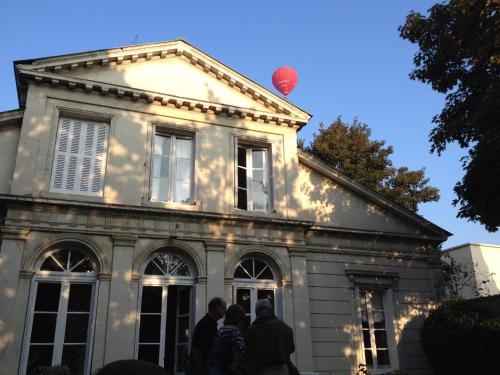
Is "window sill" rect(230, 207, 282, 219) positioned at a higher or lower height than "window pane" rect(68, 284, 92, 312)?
higher

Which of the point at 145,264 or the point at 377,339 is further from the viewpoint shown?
the point at 377,339

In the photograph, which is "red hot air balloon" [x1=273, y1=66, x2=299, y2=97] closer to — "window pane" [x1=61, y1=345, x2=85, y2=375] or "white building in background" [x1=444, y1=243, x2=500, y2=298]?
"window pane" [x1=61, y1=345, x2=85, y2=375]

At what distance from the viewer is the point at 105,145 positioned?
1225 cm

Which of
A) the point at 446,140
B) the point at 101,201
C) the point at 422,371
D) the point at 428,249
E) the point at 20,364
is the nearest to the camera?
the point at 20,364

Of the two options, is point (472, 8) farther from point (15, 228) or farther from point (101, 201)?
point (15, 228)

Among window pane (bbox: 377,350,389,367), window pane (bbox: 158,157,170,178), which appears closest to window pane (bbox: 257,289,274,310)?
window pane (bbox: 377,350,389,367)

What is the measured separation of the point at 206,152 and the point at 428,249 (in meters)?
7.90

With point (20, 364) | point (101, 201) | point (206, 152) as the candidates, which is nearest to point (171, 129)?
point (206, 152)

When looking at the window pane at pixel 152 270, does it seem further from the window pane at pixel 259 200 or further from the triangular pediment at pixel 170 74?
the triangular pediment at pixel 170 74

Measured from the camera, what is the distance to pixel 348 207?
48.0ft

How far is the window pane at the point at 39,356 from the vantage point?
9992 millimetres

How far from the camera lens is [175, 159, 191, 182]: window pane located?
12.8 metres

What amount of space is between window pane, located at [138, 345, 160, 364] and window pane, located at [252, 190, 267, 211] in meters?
4.60

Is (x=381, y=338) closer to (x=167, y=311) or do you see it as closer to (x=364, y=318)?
(x=364, y=318)
